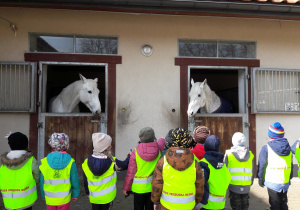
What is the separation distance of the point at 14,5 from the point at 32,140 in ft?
8.15

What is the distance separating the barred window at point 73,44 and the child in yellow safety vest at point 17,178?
275 cm

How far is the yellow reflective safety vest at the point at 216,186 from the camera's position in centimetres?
240

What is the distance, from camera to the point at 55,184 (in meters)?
2.42

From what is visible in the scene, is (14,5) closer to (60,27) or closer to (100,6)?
(60,27)

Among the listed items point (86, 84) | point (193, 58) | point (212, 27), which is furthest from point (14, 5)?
point (212, 27)

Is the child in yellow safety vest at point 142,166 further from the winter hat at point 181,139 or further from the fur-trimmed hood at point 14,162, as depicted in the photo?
the fur-trimmed hood at point 14,162

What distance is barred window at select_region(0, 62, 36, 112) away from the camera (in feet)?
15.0

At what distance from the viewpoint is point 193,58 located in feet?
16.4

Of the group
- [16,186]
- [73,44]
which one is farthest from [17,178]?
[73,44]

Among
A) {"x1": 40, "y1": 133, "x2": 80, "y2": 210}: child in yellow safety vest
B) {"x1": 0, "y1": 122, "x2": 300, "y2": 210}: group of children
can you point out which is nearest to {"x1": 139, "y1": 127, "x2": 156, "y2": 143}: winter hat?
{"x1": 0, "y1": 122, "x2": 300, "y2": 210}: group of children

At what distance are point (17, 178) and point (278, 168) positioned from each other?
9.02 ft

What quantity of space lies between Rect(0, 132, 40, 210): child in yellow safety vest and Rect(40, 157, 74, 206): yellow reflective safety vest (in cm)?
12

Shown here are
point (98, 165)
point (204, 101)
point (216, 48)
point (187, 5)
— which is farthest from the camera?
point (216, 48)

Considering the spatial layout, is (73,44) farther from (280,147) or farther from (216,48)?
(280,147)
